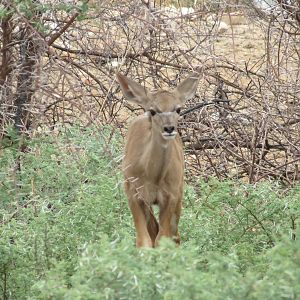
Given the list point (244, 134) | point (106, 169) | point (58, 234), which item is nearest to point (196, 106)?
point (244, 134)

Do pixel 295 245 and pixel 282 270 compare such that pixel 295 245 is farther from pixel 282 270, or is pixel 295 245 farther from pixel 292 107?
pixel 292 107

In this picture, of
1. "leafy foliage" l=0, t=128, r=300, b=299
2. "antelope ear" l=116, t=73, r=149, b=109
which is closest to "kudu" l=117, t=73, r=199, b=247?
"antelope ear" l=116, t=73, r=149, b=109

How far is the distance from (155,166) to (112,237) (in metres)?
1.06

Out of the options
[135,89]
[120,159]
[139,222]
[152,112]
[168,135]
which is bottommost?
[139,222]

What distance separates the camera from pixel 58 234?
7469 millimetres

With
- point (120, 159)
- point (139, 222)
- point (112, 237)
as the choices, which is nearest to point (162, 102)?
point (120, 159)

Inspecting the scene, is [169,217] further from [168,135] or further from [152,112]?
[152,112]

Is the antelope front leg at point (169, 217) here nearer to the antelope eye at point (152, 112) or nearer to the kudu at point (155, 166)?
the kudu at point (155, 166)

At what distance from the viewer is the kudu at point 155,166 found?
793 cm

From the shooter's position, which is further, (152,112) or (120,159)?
(120,159)

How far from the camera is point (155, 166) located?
A: 8117 mm

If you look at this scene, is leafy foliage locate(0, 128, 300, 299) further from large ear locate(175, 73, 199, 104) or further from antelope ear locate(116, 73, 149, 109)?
large ear locate(175, 73, 199, 104)

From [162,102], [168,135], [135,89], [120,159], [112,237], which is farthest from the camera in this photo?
[120,159]

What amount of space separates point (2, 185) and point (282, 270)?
4082 mm
